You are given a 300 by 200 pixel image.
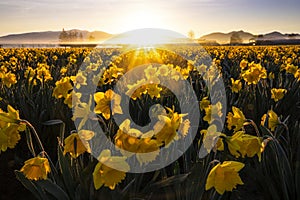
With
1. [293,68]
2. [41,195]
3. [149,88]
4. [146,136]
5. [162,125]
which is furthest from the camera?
[293,68]

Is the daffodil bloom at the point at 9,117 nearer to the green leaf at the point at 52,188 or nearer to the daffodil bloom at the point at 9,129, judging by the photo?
the daffodil bloom at the point at 9,129

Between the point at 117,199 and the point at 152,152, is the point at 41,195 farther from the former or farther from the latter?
the point at 152,152

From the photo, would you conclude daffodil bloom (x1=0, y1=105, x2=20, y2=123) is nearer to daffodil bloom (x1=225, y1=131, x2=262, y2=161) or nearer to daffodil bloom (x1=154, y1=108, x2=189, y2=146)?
daffodil bloom (x1=154, y1=108, x2=189, y2=146)

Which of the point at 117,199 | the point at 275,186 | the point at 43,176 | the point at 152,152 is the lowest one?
the point at 275,186

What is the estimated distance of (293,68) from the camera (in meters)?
5.46

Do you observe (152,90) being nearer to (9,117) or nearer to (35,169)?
(9,117)

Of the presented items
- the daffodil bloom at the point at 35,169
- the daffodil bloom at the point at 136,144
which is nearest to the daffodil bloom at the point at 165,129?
the daffodil bloom at the point at 136,144

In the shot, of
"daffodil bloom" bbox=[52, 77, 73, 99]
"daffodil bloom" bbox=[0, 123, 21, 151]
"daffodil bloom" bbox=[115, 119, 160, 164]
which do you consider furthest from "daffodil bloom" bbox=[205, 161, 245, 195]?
"daffodil bloom" bbox=[52, 77, 73, 99]

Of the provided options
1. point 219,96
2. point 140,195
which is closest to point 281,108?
point 219,96

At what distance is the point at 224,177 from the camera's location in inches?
58.2

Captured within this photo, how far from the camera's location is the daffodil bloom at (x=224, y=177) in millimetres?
1466

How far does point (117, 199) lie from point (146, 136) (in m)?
→ 0.55

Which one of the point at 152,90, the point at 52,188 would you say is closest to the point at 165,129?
the point at 52,188

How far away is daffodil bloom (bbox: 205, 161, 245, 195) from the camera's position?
147 centimetres
